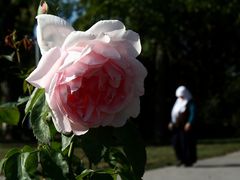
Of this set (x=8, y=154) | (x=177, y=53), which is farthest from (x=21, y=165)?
(x=177, y=53)

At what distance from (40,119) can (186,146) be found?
14.4m

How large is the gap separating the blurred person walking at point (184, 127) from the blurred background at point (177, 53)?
12.6ft

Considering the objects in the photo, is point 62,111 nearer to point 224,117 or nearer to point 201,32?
point 201,32

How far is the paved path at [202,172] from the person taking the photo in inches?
529

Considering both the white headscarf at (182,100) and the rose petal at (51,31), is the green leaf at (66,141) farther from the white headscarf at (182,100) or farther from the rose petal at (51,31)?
the white headscarf at (182,100)

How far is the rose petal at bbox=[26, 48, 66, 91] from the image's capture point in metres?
2.07

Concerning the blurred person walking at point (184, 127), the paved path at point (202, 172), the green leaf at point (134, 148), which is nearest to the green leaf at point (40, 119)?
the green leaf at point (134, 148)

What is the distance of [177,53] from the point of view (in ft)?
147

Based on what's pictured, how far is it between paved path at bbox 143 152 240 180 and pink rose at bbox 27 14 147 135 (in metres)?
10.5

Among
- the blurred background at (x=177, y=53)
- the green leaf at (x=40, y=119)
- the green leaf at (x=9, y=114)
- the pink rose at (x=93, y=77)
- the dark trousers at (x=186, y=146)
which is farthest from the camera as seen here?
the blurred background at (x=177, y=53)

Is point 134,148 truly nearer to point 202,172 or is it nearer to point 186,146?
point 202,172

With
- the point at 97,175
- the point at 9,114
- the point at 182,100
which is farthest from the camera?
the point at 182,100

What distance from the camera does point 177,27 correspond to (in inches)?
1302

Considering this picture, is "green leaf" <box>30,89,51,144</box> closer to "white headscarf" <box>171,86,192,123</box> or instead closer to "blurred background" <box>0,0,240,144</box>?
"white headscarf" <box>171,86,192,123</box>
